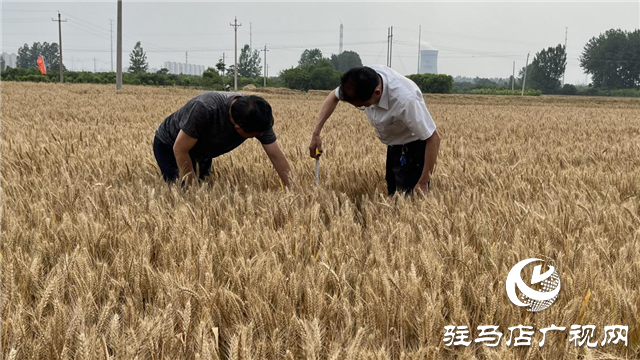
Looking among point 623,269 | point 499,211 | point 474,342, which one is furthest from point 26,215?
point 623,269

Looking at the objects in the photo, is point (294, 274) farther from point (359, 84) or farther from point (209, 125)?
point (209, 125)

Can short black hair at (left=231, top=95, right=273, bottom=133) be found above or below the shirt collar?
below

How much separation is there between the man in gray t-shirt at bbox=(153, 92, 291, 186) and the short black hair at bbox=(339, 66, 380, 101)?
0.56 m

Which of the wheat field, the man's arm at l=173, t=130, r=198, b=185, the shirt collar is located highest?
the shirt collar

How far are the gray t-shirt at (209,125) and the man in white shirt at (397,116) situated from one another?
67 centimetres

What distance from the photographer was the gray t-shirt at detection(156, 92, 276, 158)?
141 inches

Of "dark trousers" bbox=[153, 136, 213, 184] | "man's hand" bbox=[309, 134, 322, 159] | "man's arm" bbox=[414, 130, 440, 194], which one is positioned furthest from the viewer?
"dark trousers" bbox=[153, 136, 213, 184]

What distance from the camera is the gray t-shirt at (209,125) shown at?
11.8 ft

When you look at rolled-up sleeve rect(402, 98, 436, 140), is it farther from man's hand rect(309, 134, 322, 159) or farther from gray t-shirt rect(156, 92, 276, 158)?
gray t-shirt rect(156, 92, 276, 158)

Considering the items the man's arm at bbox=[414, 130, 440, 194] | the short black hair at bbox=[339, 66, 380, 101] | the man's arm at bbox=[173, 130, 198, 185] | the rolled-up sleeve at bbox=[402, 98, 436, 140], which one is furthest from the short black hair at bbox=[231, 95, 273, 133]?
the man's arm at bbox=[414, 130, 440, 194]

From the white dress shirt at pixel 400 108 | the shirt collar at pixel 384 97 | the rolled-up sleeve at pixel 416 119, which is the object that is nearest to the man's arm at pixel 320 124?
the white dress shirt at pixel 400 108

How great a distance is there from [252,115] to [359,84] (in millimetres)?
753

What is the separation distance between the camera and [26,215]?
8.64ft

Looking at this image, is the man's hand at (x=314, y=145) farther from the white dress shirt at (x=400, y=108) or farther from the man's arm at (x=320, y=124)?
the white dress shirt at (x=400, y=108)
